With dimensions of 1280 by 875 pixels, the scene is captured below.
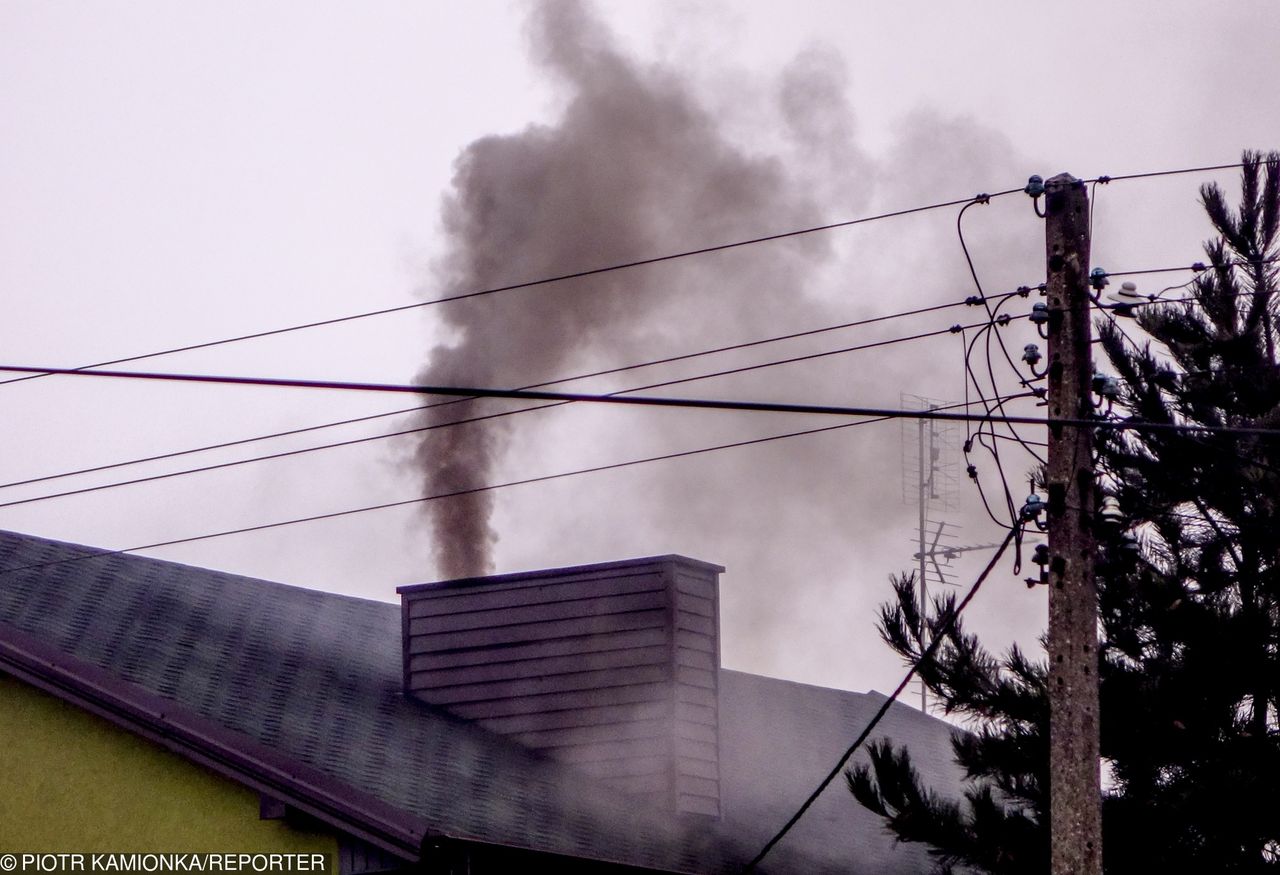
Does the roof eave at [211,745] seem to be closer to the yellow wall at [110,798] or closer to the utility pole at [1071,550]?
the yellow wall at [110,798]

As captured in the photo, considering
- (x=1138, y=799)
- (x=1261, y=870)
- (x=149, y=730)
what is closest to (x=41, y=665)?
(x=149, y=730)

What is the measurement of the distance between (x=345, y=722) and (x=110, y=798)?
2.42 metres

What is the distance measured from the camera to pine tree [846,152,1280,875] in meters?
13.8

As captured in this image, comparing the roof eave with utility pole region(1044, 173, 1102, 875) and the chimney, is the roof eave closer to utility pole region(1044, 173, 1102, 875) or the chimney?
the chimney

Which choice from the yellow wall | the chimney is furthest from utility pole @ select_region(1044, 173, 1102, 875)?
the chimney

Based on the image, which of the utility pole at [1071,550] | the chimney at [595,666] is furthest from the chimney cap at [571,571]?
the utility pole at [1071,550]

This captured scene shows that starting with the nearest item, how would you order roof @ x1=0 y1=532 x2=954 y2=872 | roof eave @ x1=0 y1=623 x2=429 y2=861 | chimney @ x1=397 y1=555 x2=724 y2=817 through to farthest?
roof eave @ x1=0 y1=623 x2=429 y2=861
roof @ x1=0 y1=532 x2=954 y2=872
chimney @ x1=397 y1=555 x2=724 y2=817

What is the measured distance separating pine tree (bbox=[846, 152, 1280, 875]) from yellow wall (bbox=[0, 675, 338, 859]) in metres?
4.82

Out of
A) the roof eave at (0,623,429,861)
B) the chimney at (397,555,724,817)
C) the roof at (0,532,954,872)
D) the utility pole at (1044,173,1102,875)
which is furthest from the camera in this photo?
the chimney at (397,555,724,817)

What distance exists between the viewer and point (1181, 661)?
14.7 metres

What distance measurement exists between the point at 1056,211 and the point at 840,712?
12.6 metres

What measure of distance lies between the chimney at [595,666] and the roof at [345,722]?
299mm

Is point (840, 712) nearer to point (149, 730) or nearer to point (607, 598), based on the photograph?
point (607, 598)

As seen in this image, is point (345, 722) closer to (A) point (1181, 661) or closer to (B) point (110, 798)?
(B) point (110, 798)
